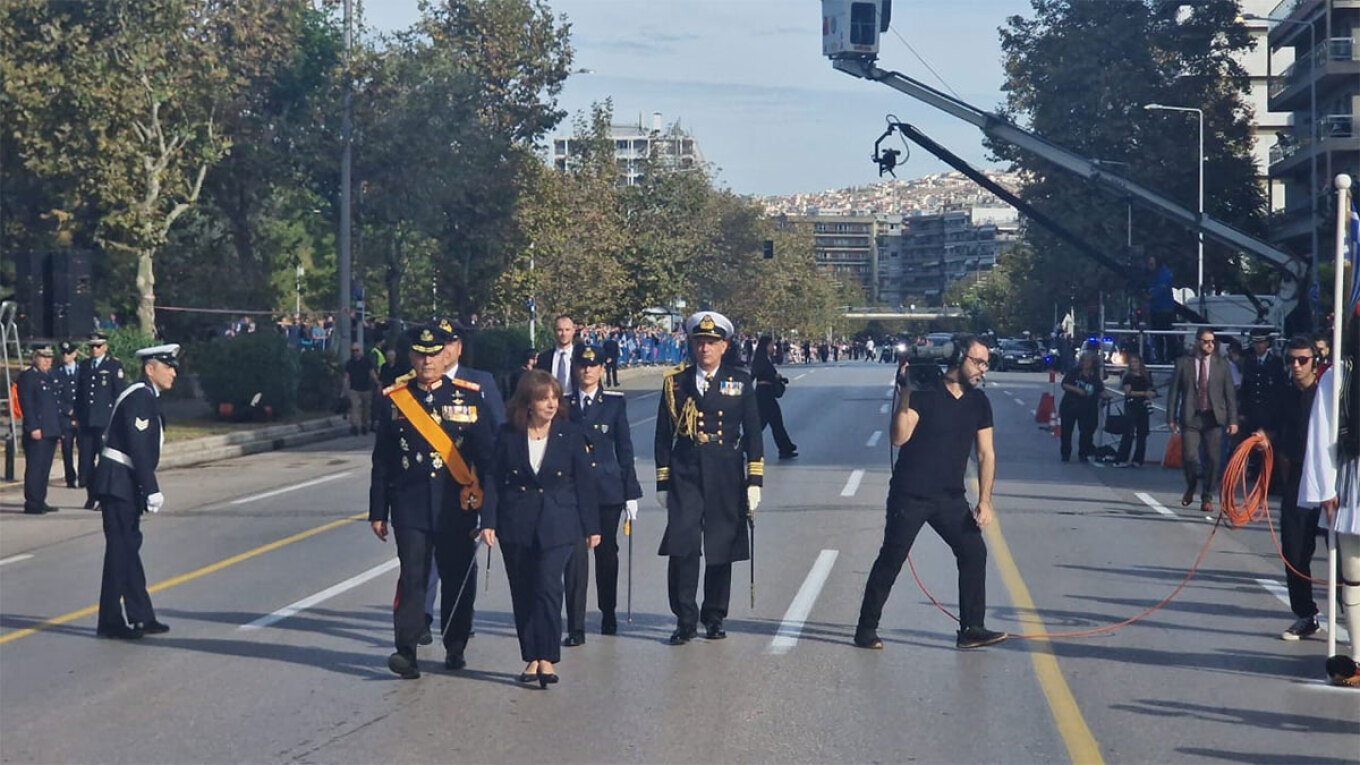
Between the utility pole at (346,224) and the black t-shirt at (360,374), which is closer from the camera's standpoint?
the black t-shirt at (360,374)

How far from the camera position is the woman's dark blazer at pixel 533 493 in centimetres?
932

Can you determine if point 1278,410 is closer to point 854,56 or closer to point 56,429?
point 56,429

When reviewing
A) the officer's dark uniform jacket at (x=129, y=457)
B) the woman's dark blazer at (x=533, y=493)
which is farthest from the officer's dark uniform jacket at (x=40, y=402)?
the woman's dark blazer at (x=533, y=493)

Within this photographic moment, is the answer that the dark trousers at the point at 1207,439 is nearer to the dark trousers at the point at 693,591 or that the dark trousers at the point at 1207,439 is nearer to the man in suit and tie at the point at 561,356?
the man in suit and tie at the point at 561,356

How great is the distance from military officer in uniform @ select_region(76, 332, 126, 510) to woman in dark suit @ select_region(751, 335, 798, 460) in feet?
29.8

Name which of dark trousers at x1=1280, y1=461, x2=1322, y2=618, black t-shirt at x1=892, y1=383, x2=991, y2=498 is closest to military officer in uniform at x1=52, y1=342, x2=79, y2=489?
black t-shirt at x1=892, y1=383, x2=991, y2=498

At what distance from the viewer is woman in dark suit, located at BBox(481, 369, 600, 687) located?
926 centimetres

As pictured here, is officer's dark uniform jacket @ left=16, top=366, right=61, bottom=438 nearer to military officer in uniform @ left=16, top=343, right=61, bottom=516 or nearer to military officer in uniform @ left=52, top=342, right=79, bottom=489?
military officer in uniform @ left=16, top=343, right=61, bottom=516

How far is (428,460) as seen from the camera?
963 cm

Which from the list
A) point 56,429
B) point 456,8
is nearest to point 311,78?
point 456,8

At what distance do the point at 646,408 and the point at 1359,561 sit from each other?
3260 centimetres

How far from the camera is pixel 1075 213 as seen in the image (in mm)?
56875

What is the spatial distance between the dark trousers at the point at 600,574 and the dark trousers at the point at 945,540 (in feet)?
5.39

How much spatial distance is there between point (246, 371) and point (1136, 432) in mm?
16813
